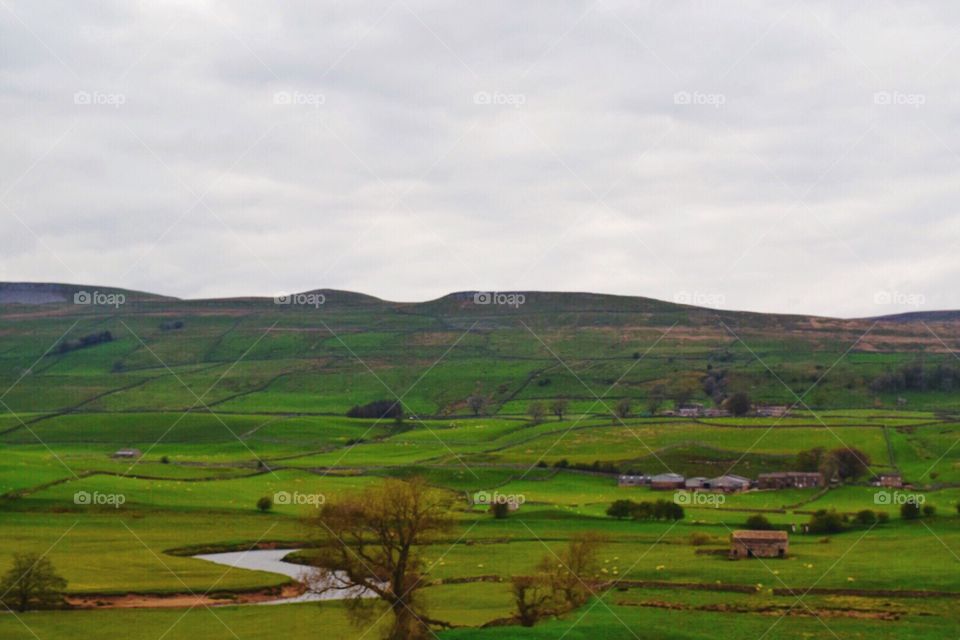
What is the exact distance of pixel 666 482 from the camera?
12244cm

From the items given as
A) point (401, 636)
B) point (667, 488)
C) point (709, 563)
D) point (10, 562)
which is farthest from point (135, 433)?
point (401, 636)

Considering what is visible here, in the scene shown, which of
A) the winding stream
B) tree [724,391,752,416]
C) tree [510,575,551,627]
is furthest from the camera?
tree [724,391,752,416]

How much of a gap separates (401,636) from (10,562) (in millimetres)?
33636

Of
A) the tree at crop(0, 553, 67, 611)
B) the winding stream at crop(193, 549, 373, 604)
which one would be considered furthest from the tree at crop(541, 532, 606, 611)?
the tree at crop(0, 553, 67, 611)

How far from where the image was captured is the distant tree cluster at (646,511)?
321 feet

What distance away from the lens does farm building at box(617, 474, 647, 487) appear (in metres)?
124

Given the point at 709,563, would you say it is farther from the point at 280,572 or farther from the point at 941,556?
the point at 280,572

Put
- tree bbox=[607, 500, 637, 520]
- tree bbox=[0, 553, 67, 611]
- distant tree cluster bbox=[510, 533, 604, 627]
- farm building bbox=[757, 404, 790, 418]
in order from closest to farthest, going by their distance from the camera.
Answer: distant tree cluster bbox=[510, 533, 604, 627] < tree bbox=[0, 553, 67, 611] < tree bbox=[607, 500, 637, 520] < farm building bbox=[757, 404, 790, 418]

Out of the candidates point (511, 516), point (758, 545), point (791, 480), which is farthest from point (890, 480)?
point (758, 545)

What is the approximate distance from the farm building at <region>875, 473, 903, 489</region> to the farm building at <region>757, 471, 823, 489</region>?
20.5 feet

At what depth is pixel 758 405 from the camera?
191m

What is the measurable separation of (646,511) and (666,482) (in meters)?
24.8

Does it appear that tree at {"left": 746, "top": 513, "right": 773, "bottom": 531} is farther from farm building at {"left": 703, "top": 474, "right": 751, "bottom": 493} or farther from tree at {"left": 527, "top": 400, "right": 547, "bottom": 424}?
tree at {"left": 527, "top": 400, "right": 547, "bottom": 424}

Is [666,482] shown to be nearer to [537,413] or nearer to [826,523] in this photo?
[826,523]
